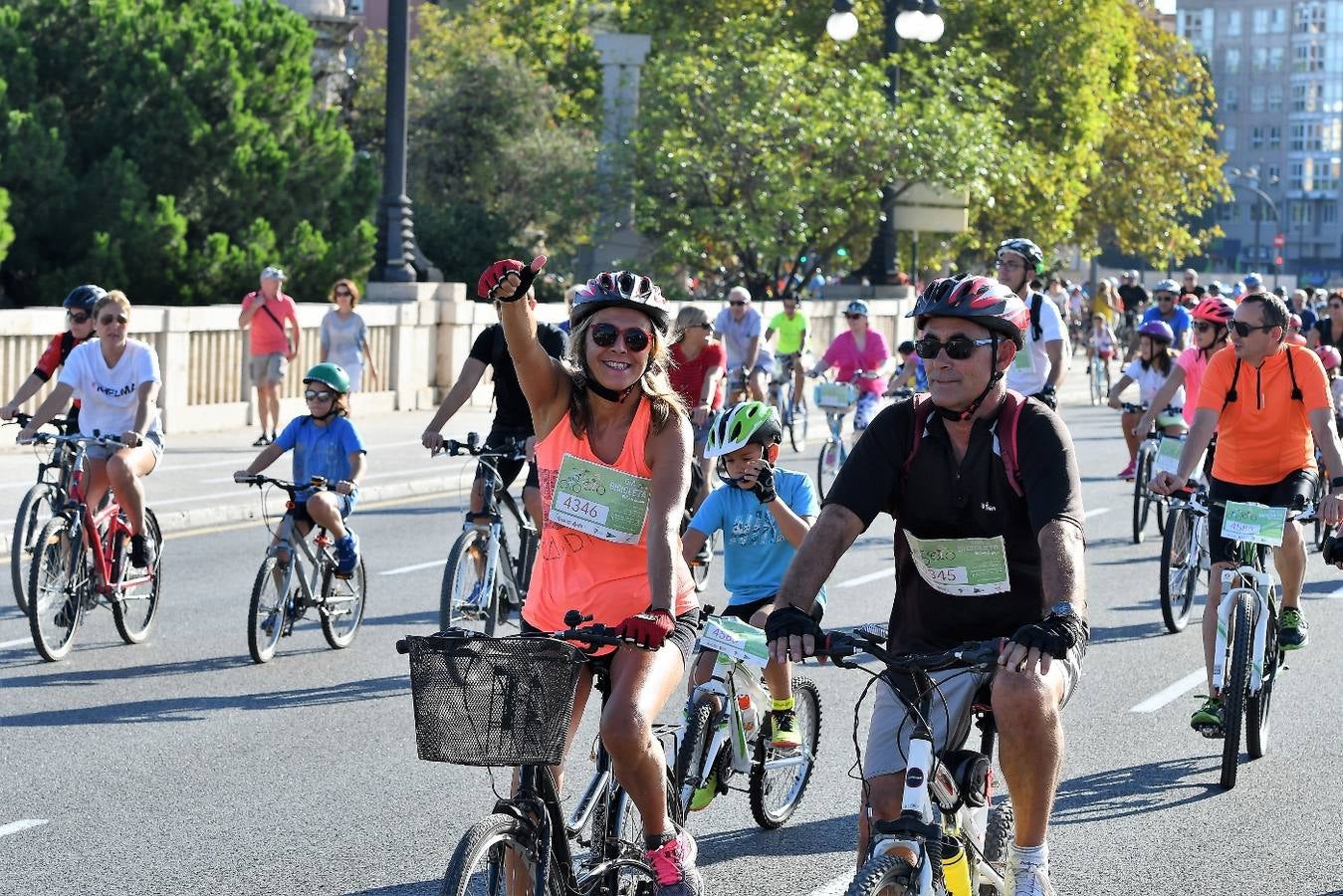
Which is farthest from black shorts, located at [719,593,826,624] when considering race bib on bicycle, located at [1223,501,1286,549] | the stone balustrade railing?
the stone balustrade railing

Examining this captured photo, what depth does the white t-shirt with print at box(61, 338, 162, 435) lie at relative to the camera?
36.2ft

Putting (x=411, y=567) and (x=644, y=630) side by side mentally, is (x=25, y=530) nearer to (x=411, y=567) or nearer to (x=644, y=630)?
(x=411, y=567)

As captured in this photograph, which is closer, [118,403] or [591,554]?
[591,554]

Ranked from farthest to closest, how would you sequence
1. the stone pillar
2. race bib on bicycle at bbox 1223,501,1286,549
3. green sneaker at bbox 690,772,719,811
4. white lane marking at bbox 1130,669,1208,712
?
the stone pillar → white lane marking at bbox 1130,669,1208,712 → race bib on bicycle at bbox 1223,501,1286,549 → green sneaker at bbox 690,772,719,811

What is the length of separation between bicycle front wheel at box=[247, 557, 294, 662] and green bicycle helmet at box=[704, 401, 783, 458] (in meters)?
3.55

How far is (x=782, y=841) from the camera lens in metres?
7.27

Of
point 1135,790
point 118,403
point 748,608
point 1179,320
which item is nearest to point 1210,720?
point 1135,790

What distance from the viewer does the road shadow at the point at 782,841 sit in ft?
23.2

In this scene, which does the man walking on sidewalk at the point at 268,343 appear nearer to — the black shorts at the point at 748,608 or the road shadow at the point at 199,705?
the road shadow at the point at 199,705

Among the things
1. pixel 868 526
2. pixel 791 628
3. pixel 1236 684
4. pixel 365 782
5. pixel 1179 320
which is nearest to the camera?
pixel 791 628

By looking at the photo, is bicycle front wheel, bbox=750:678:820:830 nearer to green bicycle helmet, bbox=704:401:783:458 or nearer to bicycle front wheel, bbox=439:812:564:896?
green bicycle helmet, bbox=704:401:783:458

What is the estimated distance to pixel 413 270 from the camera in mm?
27156

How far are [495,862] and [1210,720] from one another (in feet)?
15.3

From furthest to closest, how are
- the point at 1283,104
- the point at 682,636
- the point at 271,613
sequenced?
the point at 1283,104 < the point at 271,613 < the point at 682,636
